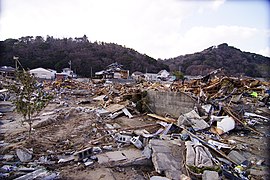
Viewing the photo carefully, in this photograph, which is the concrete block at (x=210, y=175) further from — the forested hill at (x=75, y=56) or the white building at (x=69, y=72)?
the forested hill at (x=75, y=56)

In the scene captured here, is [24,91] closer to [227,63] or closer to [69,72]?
[227,63]

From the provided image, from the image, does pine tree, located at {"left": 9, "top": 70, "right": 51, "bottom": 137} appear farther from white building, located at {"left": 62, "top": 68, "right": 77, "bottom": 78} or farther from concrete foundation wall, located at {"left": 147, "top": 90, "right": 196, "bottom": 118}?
white building, located at {"left": 62, "top": 68, "right": 77, "bottom": 78}

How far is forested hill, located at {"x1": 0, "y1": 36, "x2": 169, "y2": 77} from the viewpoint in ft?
151

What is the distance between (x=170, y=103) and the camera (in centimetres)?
818

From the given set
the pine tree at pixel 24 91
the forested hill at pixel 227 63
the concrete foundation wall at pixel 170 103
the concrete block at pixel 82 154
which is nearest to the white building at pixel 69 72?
the forested hill at pixel 227 63

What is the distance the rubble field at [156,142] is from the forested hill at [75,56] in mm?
39515

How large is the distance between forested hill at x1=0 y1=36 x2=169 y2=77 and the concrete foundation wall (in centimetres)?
3868

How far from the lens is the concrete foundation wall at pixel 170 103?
7.57 m

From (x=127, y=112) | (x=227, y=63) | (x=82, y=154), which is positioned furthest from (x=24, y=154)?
(x=227, y=63)

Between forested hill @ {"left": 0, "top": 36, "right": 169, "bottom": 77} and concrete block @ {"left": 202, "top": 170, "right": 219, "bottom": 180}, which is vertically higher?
forested hill @ {"left": 0, "top": 36, "right": 169, "bottom": 77}

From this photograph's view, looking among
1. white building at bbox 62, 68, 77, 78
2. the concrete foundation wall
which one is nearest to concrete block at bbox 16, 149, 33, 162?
the concrete foundation wall

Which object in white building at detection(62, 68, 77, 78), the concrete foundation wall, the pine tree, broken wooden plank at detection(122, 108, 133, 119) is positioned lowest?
broken wooden plank at detection(122, 108, 133, 119)

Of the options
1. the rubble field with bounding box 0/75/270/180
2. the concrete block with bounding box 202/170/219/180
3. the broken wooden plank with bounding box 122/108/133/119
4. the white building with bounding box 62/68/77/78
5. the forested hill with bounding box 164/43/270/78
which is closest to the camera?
the concrete block with bounding box 202/170/219/180

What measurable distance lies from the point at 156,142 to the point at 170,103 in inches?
133
